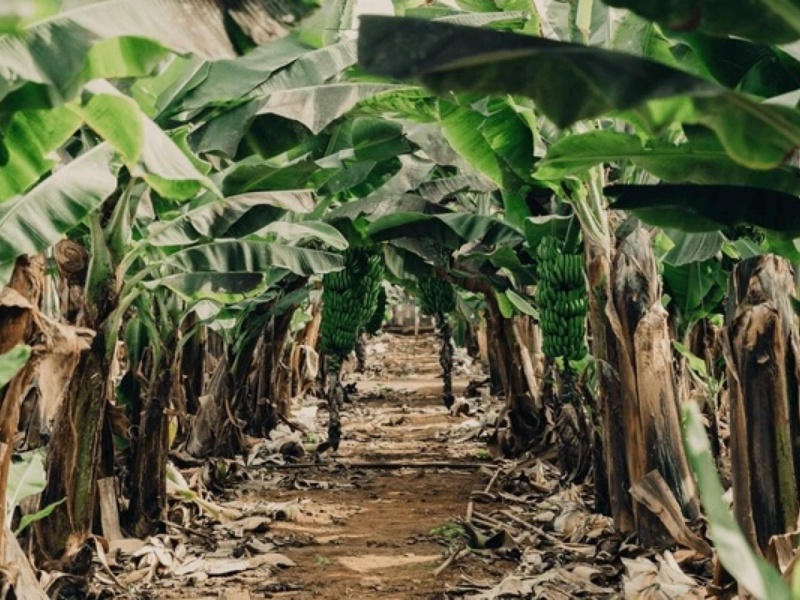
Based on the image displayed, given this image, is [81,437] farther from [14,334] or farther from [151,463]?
[14,334]

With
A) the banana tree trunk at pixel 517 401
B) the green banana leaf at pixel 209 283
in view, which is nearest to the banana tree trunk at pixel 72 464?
the green banana leaf at pixel 209 283

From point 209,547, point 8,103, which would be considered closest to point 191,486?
point 209,547

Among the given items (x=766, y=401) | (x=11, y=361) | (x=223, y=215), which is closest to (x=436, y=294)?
→ (x=223, y=215)

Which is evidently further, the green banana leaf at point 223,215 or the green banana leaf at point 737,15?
the green banana leaf at point 223,215

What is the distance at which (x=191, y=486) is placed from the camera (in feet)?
24.6

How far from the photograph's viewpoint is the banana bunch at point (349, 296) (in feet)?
29.7

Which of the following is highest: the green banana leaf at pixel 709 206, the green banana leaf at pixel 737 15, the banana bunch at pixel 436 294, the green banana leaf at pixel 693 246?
the green banana leaf at pixel 737 15

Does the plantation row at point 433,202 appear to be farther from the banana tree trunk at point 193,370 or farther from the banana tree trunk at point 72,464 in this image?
the banana tree trunk at point 193,370

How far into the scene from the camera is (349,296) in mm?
9297

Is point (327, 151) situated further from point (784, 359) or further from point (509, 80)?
point (509, 80)

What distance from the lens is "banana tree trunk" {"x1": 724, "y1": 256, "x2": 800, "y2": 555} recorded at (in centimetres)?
330

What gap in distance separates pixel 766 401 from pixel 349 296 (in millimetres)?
Answer: 6283

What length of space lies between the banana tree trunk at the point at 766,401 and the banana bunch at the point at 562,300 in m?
2.49

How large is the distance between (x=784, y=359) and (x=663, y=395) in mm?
1484
